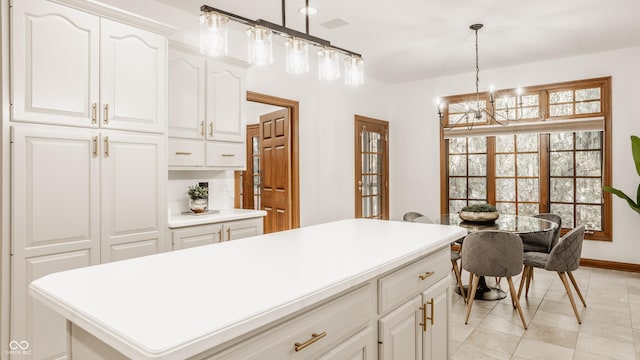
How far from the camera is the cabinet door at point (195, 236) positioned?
2887mm

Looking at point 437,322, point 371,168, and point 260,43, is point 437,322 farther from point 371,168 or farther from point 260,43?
point 371,168

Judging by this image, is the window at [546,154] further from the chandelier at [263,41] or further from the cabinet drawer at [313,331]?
the cabinet drawer at [313,331]

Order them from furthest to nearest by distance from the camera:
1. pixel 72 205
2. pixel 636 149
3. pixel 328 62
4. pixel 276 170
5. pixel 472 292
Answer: pixel 276 170 → pixel 636 149 → pixel 472 292 → pixel 72 205 → pixel 328 62

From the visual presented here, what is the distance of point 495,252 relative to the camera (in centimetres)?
305

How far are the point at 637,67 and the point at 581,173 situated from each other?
145 centimetres

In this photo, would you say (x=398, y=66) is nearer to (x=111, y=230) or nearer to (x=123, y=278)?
(x=111, y=230)

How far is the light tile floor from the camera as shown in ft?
8.63

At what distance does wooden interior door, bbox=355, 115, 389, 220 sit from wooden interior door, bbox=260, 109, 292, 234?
1.38 metres

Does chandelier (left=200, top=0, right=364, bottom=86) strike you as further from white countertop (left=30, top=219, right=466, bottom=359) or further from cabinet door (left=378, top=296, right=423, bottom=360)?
cabinet door (left=378, top=296, right=423, bottom=360)

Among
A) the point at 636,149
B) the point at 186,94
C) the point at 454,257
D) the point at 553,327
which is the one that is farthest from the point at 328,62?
the point at 636,149

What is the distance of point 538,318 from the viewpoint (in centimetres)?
323

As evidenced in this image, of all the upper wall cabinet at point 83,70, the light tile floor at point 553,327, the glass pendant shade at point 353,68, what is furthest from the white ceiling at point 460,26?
the light tile floor at point 553,327

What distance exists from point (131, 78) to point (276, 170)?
2.44m


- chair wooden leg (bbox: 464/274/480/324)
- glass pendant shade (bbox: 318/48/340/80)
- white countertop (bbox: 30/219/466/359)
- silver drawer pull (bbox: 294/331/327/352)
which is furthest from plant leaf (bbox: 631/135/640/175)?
silver drawer pull (bbox: 294/331/327/352)
